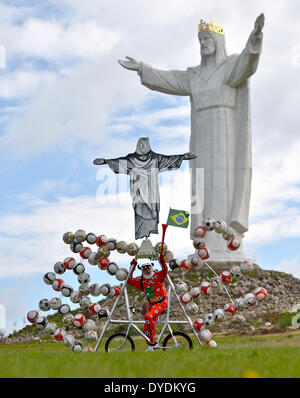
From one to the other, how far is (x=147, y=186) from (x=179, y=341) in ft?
10.1

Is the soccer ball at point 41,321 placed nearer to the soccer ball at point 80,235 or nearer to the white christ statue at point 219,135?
the soccer ball at point 80,235

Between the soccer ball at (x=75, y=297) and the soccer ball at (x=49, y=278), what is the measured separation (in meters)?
0.49

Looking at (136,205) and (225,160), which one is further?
(225,160)

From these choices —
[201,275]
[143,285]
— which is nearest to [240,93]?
[201,275]

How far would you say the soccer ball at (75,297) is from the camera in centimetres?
1095

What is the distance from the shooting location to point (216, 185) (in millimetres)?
22250

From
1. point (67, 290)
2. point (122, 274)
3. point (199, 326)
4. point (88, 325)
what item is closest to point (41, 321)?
point (67, 290)

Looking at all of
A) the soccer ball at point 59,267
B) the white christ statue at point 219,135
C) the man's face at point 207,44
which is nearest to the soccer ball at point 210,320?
the soccer ball at point 59,267

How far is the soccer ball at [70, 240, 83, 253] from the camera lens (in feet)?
36.9

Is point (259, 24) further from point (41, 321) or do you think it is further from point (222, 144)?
point (41, 321)
